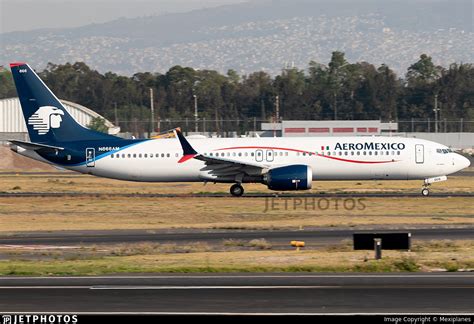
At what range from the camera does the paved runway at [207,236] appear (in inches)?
1396

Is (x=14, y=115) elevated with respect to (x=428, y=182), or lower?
elevated

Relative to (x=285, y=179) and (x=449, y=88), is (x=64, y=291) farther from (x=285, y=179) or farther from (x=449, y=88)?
(x=449, y=88)

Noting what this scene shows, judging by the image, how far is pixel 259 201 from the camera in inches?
2074

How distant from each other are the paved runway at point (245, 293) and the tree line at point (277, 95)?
11001 cm

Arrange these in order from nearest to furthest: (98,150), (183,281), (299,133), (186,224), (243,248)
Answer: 1. (183,281)
2. (243,248)
3. (186,224)
4. (98,150)
5. (299,133)

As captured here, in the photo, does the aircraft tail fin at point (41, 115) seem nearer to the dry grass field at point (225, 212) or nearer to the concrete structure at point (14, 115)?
the dry grass field at point (225, 212)

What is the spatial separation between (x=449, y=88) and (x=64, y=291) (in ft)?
465

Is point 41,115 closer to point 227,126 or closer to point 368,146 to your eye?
point 368,146

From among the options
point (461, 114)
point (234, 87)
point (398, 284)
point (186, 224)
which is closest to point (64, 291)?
point (398, 284)

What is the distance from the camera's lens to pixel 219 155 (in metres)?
56.0

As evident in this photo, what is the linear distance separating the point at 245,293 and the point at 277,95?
140 metres

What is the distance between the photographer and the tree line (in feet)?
513

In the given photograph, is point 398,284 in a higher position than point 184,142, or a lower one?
lower

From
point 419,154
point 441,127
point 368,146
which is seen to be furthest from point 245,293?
point 441,127
